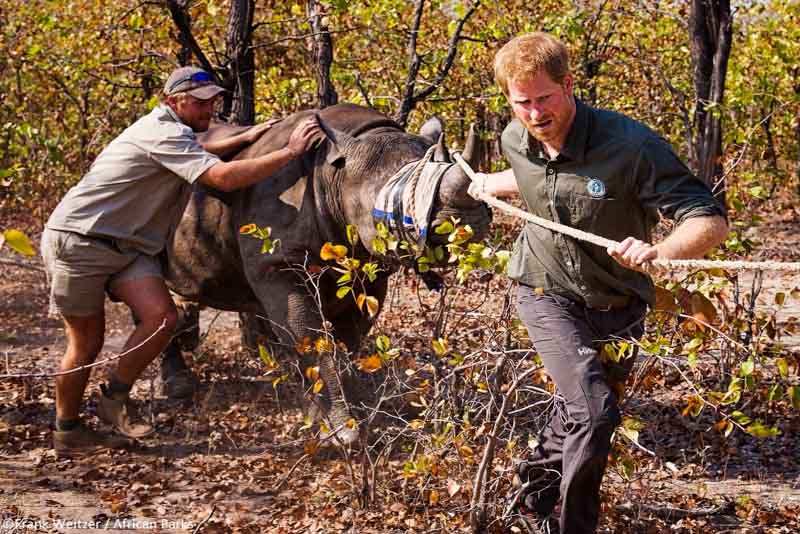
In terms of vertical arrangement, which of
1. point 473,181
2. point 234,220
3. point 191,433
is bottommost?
point 191,433

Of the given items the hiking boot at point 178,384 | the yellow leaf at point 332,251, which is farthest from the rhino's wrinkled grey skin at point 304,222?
the hiking boot at point 178,384

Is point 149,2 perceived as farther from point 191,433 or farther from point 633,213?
point 633,213

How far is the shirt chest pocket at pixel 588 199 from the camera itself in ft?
12.2

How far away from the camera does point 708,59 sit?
9.45m

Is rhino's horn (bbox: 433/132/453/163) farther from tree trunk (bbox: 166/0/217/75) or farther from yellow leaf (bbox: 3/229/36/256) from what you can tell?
tree trunk (bbox: 166/0/217/75)

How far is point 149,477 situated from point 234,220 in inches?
61.4

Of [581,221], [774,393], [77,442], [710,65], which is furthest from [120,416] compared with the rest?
[710,65]

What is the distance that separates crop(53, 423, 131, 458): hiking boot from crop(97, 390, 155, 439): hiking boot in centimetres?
13

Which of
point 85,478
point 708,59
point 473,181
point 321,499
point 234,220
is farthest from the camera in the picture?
point 708,59

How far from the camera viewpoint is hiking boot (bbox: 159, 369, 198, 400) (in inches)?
281

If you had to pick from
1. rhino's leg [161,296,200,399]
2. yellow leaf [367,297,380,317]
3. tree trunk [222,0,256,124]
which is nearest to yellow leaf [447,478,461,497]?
yellow leaf [367,297,380,317]

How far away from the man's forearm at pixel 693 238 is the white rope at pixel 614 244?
8 cm

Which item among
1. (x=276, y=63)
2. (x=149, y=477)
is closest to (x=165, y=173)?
(x=149, y=477)

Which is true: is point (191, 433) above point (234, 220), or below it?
below
